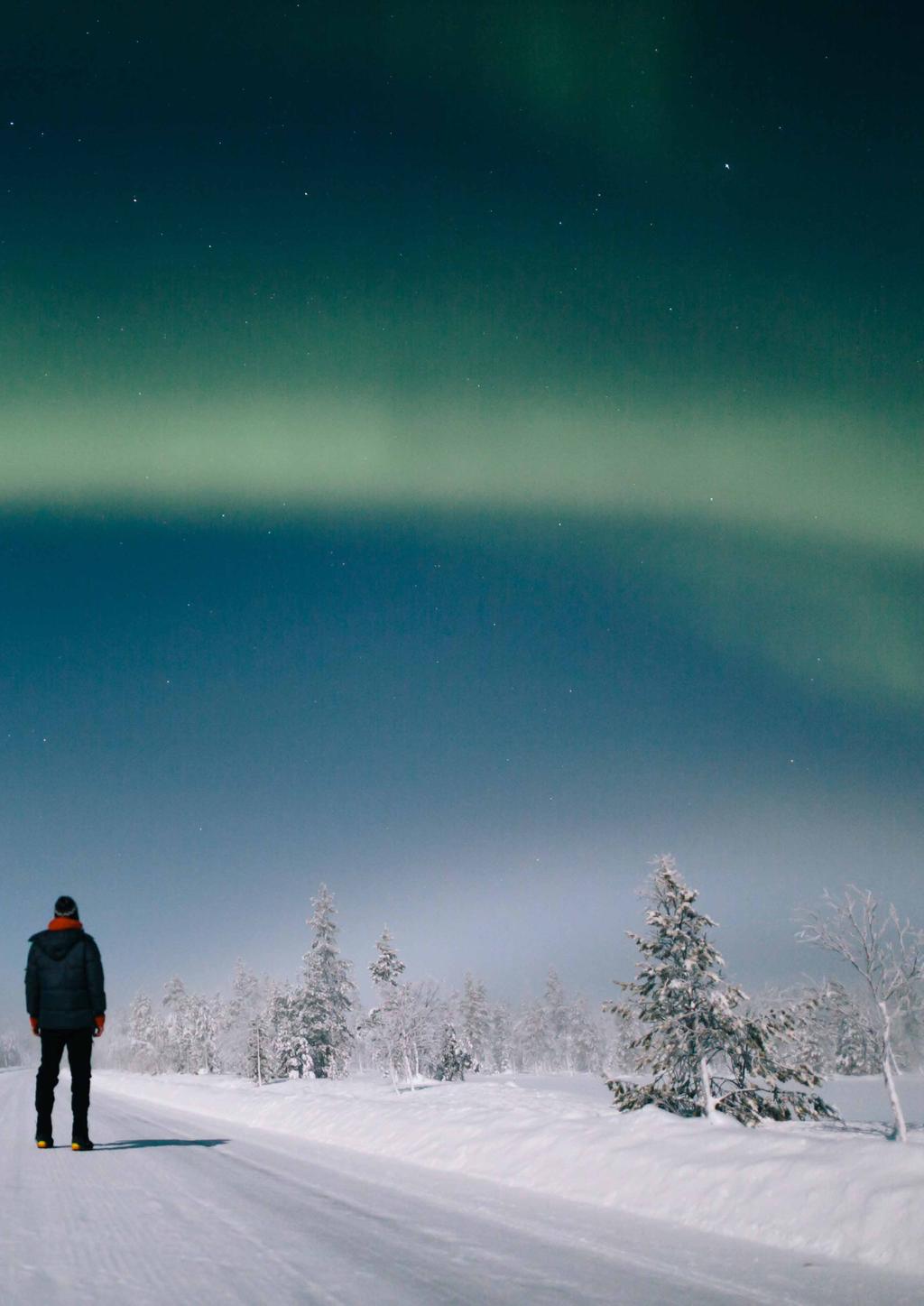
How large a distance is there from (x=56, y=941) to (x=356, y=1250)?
4271mm

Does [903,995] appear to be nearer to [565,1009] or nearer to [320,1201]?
[320,1201]

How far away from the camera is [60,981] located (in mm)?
6555

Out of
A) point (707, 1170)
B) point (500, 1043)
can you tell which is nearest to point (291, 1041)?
point (707, 1170)

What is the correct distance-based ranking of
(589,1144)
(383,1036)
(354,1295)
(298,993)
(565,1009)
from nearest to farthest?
(354,1295) → (589,1144) → (298,993) → (383,1036) → (565,1009)

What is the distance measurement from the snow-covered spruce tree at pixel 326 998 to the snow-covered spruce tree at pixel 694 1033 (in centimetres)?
3803

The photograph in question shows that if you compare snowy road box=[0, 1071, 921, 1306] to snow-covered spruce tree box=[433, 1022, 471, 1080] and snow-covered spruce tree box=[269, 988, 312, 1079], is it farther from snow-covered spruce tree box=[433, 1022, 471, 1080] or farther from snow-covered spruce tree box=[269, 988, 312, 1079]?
snow-covered spruce tree box=[433, 1022, 471, 1080]

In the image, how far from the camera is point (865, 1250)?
3.28 m

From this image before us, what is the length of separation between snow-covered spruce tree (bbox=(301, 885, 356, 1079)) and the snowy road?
57607 mm

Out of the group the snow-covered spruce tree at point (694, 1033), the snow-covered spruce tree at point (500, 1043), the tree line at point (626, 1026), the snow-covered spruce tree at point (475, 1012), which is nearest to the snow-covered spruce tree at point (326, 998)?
the tree line at point (626, 1026)

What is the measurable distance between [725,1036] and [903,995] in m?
14.1

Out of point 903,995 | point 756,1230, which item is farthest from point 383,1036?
point 756,1230

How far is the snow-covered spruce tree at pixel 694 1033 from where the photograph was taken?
961 inches

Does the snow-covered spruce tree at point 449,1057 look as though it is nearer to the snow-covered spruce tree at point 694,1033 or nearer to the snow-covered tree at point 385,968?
the snow-covered tree at point 385,968

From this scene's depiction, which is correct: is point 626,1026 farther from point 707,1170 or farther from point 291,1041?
point 707,1170
